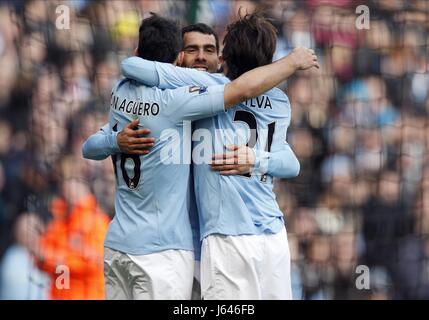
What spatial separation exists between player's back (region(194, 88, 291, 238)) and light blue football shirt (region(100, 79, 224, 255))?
3.2 inches

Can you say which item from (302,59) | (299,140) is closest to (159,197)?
(302,59)

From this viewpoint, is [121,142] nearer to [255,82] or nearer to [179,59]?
[179,59]

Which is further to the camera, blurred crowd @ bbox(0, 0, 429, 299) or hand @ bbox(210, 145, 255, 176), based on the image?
blurred crowd @ bbox(0, 0, 429, 299)

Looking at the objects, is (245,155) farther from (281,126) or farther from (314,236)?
(314,236)

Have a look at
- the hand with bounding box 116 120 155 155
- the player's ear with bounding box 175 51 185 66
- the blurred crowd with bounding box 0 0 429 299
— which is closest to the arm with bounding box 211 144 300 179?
the hand with bounding box 116 120 155 155

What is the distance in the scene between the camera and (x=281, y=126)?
4.62 metres

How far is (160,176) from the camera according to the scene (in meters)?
4.49

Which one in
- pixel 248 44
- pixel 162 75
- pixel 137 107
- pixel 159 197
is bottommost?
pixel 159 197

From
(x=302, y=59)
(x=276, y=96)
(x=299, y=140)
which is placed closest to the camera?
(x=302, y=59)

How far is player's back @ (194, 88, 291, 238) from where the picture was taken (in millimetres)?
4441

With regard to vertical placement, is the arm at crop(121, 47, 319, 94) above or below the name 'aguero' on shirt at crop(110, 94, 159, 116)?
above

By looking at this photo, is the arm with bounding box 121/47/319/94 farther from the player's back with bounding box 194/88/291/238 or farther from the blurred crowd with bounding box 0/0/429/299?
the blurred crowd with bounding box 0/0/429/299

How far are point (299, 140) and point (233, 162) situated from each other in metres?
2.47
